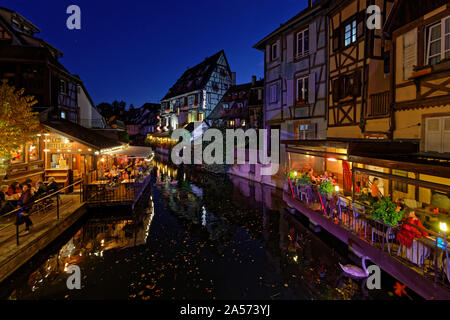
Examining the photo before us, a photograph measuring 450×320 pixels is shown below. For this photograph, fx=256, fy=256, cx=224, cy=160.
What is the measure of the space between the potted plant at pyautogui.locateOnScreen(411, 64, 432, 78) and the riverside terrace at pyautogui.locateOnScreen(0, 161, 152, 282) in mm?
14072

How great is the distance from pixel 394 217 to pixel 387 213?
0.60ft

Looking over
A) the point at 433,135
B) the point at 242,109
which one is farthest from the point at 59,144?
the point at 242,109

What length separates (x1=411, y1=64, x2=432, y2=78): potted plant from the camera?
30.5 ft

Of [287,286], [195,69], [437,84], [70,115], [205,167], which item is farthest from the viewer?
[195,69]

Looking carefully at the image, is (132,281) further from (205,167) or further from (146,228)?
(205,167)

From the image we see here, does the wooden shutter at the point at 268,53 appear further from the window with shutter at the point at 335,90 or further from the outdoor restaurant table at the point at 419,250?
the outdoor restaurant table at the point at 419,250

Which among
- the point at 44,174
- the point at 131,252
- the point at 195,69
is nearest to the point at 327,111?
the point at 131,252

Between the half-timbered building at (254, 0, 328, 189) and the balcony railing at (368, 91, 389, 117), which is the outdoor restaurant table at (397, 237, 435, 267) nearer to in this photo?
the balcony railing at (368, 91, 389, 117)

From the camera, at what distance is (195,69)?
5409 cm

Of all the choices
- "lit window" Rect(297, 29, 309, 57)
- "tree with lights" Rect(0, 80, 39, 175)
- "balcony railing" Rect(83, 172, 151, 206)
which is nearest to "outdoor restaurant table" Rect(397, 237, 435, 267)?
"balcony railing" Rect(83, 172, 151, 206)

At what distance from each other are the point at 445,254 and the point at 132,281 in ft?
26.0

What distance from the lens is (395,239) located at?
7.62m

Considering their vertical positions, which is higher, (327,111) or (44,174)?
(327,111)

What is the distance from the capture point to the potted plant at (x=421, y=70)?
9289mm
